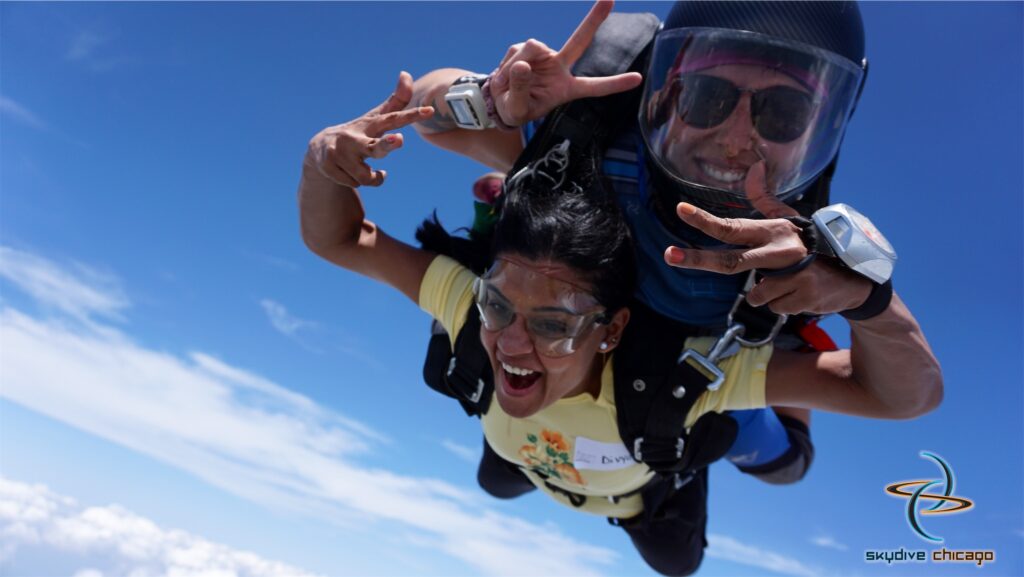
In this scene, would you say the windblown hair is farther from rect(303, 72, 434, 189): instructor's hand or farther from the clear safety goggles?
rect(303, 72, 434, 189): instructor's hand

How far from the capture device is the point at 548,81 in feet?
6.51

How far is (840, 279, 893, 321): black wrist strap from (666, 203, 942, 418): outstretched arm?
0.03 metres

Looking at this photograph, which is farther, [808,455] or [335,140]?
[808,455]

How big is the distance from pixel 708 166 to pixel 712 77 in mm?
237

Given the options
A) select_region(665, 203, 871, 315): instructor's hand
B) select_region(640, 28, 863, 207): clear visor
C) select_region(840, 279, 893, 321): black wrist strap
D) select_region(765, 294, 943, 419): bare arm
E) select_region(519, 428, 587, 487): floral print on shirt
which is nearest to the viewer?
select_region(665, 203, 871, 315): instructor's hand

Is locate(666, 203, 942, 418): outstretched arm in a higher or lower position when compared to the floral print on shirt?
higher

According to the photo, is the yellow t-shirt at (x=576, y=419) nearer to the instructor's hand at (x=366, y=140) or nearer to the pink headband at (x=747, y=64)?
the instructor's hand at (x=366, y=140)

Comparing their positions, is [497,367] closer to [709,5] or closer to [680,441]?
[680,441]

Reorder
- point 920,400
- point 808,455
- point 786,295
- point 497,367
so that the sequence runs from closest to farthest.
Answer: point 786,295
point 920,400
point 497,367
point 808,455

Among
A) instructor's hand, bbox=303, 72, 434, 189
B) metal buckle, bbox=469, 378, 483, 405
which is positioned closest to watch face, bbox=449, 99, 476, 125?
instructor's hand, bbox=303, 72, 434, 189

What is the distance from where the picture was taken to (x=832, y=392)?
206cm

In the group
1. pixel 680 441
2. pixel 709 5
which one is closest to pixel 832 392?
pixel 680 441

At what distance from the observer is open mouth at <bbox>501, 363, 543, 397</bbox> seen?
222 cm

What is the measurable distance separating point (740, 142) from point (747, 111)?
0.08 metres
